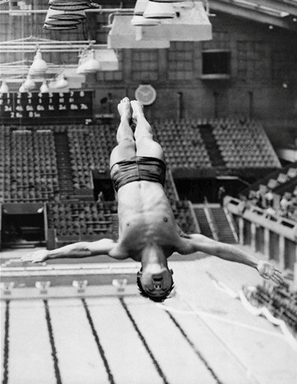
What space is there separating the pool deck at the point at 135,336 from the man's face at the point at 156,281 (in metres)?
7.36

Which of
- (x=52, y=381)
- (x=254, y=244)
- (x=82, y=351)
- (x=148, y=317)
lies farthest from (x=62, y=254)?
(x=254, y=244)

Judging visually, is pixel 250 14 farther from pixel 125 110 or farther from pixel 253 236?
pixel 125 110

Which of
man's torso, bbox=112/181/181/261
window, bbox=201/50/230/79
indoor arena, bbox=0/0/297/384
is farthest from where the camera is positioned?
window, bbox=201/50/230/79

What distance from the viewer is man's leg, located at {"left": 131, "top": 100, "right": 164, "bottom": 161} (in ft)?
32.4

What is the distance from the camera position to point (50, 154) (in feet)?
114

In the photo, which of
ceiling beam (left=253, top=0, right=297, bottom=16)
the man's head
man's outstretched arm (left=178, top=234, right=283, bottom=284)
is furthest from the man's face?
ceiling beam (left=253, top=0, right=297, bottom=16)

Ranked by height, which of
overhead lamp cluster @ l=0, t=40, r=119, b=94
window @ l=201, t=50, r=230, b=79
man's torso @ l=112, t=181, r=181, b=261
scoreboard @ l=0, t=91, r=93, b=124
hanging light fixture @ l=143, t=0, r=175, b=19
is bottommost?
scoreboard @ l=0, t=91, r=93, b=124

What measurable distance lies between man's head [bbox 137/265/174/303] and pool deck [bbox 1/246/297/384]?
7.32 m

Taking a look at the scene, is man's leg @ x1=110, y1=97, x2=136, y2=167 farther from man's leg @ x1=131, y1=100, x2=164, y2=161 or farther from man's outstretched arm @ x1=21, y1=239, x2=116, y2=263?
man's outstretched arm @ x1=21, y1=239, x2=116, y2=263

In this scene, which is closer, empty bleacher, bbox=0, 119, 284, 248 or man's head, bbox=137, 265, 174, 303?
man's head, bbox=137, 265, 174, 303

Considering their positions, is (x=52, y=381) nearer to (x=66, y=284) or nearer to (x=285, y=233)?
(x=66, y=284)

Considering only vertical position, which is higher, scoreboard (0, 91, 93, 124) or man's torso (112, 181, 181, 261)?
man's torso (112, 181, 181, 261)

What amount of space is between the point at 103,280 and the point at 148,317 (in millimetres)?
3351

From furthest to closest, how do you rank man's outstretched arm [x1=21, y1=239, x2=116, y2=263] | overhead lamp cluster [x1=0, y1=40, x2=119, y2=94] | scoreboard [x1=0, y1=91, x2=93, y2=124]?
1. scoreboard [x1=0, y1=91, x2=93, y2=124]
2. overhead lamp cluster [x1=0, y1=40, x2=119, y2=94]
3. man's outstretched arm [x1=21, y1=239, x2=116, y2=263]
